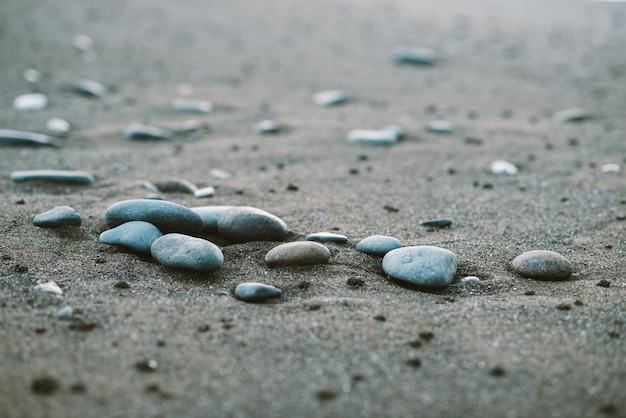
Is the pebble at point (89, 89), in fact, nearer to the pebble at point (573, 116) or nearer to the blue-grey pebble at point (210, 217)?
the blue-grey pebble at point (210, 217)

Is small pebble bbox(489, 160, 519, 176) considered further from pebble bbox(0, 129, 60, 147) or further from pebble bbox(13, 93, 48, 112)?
pebble bbox(13, 93, 48, 112)

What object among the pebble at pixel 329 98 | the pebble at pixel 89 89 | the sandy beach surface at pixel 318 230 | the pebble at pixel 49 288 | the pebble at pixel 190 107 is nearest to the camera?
the sandy beach surface at pixel 318 230

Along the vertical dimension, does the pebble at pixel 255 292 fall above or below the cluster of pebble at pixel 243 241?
below

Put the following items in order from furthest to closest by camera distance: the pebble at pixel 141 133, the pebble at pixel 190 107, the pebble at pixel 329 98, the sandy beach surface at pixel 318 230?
the pebble at pixel 329 98, the pebble at pixel 190 107, the pebble at pixel 141 133, the sandy beach surface at pixel 318 230

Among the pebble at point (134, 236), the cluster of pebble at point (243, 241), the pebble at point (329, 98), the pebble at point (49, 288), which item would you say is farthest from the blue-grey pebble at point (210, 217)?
the pebble at point (329, 98)

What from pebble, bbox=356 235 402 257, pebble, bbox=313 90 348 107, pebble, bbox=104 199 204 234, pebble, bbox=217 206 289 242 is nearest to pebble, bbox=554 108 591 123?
pebble, bbox=313 90 348 107

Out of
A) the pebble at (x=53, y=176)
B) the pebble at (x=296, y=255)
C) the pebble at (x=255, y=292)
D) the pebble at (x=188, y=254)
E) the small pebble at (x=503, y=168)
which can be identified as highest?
the small pebble at (x=503, y=168)

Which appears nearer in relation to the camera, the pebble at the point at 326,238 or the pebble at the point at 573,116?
the pebble at the point at 326,238

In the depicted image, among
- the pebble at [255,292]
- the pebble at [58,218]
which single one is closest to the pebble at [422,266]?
the pebble at [255,292]
